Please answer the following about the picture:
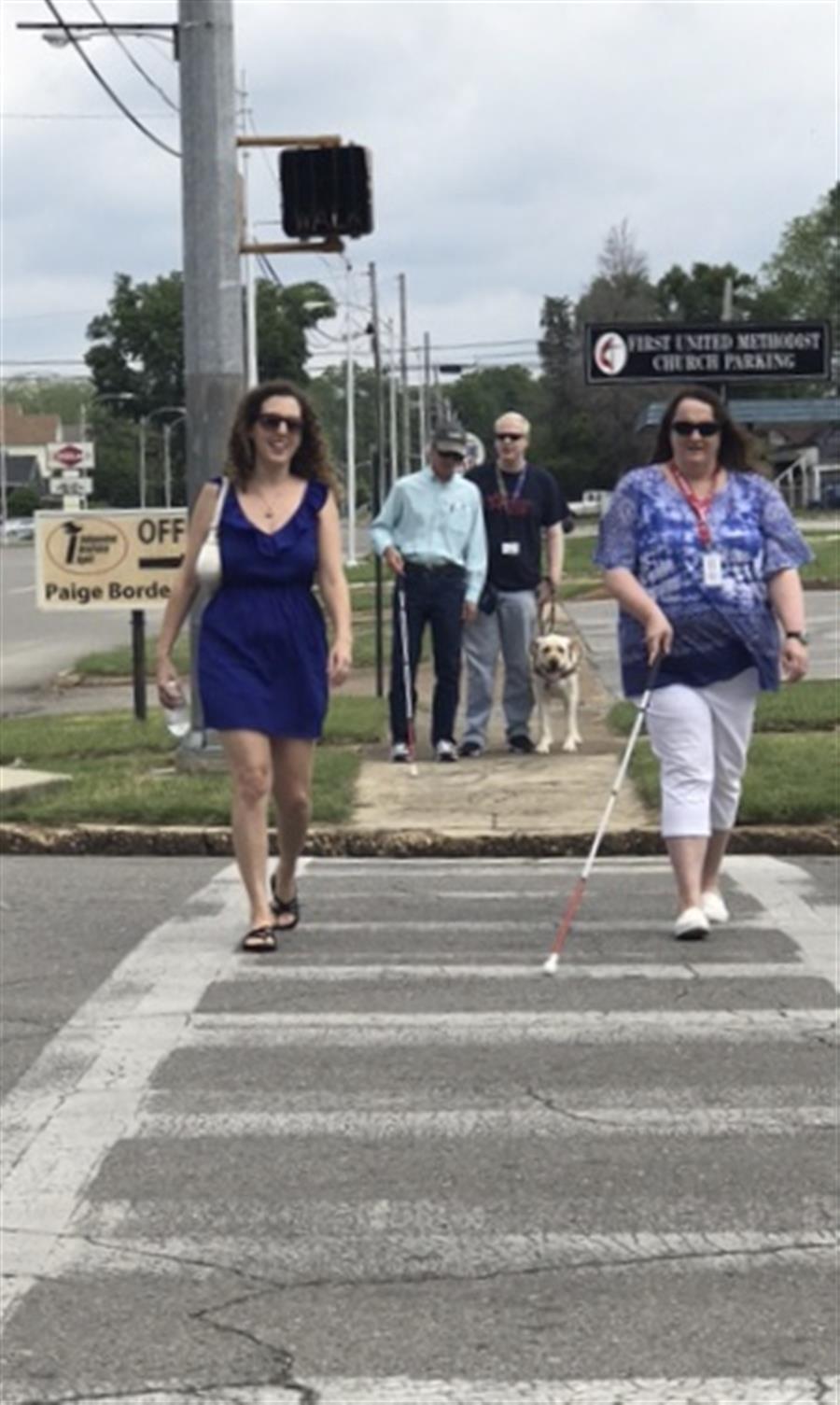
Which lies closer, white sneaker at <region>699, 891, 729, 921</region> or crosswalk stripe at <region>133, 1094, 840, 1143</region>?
crosswalk stripe at <region>133, 1094, 840, 1143</region>

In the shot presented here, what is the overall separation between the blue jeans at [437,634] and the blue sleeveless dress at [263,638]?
480cm

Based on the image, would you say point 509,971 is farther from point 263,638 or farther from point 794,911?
point 794,911

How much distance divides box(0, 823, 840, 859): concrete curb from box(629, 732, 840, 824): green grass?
0.14 m

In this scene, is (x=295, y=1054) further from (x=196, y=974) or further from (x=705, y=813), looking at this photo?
(x=705, y=813)

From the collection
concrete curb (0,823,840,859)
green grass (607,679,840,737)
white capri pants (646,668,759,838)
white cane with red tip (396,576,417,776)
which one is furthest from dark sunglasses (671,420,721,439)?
green grass (607,679,840,737)

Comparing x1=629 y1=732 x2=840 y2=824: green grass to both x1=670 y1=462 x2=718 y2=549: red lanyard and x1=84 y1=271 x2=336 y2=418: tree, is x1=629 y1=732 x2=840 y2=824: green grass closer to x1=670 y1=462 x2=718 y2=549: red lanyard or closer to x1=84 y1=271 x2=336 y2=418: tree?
x1=670 y1=462 x2=718 y2=549: red lanyard

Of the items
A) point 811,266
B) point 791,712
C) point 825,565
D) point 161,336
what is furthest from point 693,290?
point 791,712

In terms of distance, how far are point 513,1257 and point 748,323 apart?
9684 mm

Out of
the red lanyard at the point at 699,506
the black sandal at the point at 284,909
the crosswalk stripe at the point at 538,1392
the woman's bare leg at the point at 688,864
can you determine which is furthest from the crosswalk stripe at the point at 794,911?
the crosswalk stripe at the point at 538,1392

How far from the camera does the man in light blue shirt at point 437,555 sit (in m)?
13.4

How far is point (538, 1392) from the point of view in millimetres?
4520

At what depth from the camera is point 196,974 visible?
8125 mm

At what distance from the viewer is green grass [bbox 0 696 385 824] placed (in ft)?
38.0

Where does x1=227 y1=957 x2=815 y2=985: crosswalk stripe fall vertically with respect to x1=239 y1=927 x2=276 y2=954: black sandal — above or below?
below
